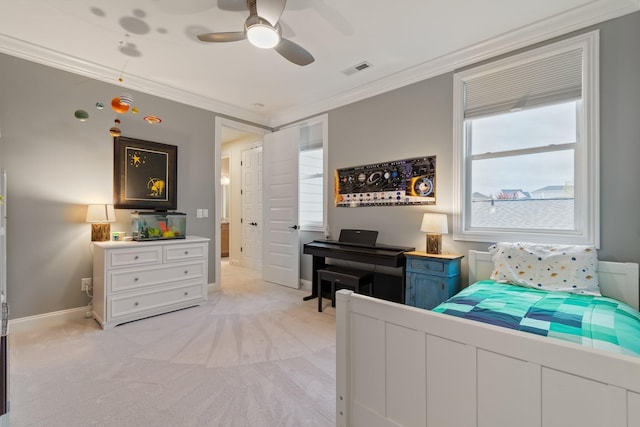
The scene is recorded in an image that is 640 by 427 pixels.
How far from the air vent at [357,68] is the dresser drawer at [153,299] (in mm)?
3084

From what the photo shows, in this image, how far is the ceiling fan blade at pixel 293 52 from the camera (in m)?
2.25

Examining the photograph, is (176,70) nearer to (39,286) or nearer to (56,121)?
(56,121)

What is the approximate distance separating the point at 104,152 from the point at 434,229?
370cm

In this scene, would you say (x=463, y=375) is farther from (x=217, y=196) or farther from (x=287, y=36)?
(x=217, y=196)

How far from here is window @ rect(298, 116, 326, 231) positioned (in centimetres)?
438

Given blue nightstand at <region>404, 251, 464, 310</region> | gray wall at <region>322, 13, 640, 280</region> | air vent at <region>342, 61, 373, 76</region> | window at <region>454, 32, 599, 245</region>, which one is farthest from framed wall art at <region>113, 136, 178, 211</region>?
window at <region>454, 32, 599, 245</region>

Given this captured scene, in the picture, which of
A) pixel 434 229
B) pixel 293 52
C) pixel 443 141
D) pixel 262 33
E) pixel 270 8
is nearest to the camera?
pixel 270 8

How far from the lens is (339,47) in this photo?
286 centimetres

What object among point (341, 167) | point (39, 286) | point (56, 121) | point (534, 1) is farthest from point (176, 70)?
point (534, 1)

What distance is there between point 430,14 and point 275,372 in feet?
9.94

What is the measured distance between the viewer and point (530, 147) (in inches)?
105

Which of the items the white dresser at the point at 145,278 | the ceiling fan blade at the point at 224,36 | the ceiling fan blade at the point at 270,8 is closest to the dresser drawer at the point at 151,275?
the white dresser at the point at 145,278

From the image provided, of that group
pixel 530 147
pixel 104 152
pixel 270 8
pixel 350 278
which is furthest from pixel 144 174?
pixel 530 147

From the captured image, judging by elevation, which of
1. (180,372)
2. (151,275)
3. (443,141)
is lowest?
(180,372)
